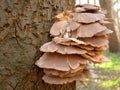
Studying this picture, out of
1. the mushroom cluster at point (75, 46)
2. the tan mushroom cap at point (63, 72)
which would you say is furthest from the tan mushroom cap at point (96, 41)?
the tan mushroom cap at point (63, 72)

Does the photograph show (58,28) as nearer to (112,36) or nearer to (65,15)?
(65,15)

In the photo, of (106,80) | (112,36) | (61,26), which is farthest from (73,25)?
(112,36)

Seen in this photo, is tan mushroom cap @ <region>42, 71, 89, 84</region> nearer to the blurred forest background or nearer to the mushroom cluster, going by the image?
the mushroom cluster

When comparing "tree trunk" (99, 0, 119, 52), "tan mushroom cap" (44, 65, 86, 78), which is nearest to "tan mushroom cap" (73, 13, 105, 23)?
"tan mushroom cap" (44, 65, 86, 78)

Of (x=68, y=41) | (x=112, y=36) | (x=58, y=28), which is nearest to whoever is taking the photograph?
(x=68, y=41)

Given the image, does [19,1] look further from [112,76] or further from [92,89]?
[112,76]

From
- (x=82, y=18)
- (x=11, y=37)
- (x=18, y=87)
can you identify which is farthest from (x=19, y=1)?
(x=18, y=87)

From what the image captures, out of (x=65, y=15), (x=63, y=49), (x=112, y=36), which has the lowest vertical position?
(x=112, y=36)

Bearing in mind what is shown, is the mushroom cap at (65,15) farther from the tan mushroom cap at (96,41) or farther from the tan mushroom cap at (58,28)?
the tan mushroom cap at (96,41)
